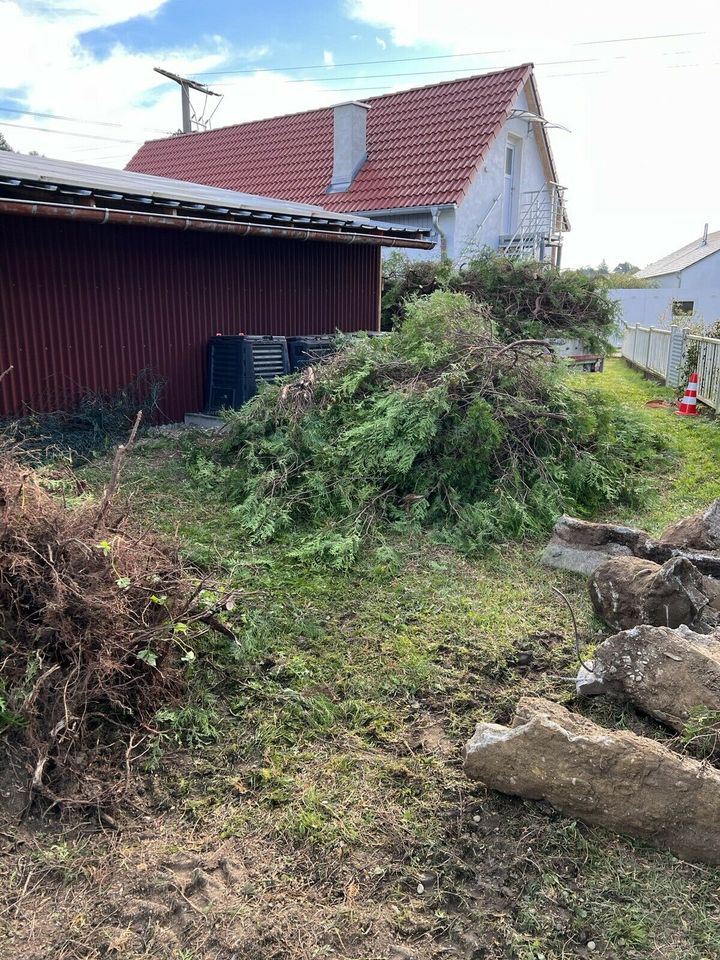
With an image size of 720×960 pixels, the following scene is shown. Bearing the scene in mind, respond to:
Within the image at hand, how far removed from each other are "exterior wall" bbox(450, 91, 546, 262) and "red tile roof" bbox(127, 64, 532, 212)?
0.55m

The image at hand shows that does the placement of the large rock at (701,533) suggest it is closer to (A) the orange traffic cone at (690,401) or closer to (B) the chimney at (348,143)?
(A) the orange traffic cone at (690,401)

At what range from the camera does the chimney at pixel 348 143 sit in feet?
53.1

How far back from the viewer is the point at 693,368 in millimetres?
12641

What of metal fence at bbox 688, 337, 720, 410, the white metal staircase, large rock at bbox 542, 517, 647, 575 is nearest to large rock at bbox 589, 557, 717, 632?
large rock at bbox 542, 517, 647, 575

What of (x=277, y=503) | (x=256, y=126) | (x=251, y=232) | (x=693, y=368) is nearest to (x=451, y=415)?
(x=277, y=503)

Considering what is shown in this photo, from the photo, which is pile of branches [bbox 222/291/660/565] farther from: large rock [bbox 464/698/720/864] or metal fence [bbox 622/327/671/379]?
metal fence [bbox 622/327/671/379]

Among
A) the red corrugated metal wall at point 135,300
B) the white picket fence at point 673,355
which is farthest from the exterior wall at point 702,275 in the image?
the red corrugated metal wall at point 135,300

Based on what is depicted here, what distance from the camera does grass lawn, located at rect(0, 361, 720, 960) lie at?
2.34 m

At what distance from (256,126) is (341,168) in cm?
518

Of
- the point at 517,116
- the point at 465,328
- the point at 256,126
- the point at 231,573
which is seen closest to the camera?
the point at 231,573

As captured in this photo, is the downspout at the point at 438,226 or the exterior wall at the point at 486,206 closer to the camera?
the downspout at the point at 438,226

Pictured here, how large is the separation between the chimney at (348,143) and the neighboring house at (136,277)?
6419 millimetres

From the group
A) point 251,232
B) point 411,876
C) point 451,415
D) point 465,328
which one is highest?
point 251,232

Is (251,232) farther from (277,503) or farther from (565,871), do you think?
(565,871)
